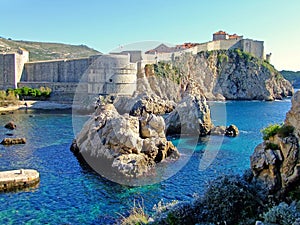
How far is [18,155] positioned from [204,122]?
1363cm

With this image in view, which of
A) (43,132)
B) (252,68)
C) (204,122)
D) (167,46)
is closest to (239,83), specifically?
(252,68)

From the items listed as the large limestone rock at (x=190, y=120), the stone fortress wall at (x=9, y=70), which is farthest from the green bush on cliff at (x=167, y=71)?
the large limestone rock at (x=190, y=120)

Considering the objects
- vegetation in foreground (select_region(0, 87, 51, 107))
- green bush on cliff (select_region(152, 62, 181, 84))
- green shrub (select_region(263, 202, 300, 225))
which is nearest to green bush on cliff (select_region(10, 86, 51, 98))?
vegetation in foreground (select_region(0, 87, 51, 107))

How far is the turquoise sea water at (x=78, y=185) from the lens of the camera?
1149cm

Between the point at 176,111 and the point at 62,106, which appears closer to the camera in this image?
the point at 176,111

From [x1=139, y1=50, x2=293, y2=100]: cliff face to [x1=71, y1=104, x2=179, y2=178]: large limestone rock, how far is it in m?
38.5

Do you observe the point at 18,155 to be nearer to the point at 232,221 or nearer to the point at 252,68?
the point at 232,221

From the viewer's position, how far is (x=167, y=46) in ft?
186

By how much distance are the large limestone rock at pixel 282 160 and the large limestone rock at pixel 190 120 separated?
16586 millimetres

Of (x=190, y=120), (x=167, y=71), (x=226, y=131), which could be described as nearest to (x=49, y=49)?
(x=167, y=71)

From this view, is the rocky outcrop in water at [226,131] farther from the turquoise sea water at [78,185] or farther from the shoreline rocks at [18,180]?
the shoreline rocks at [18,180]

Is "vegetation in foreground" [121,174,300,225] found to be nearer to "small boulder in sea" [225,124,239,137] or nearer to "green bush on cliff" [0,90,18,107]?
"small boulder in sea" [225,124,239,137]

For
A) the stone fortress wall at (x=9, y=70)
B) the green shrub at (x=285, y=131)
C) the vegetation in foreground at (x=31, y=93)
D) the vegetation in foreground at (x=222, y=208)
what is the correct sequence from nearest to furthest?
the vegetation in foreground at (x=222, y=208), the green shrub at (x=285, y=131), the vegetation in foreground at (x=31, y=93), the stone fortress wall at (x=9, y=70)

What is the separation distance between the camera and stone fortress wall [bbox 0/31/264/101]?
137ft
